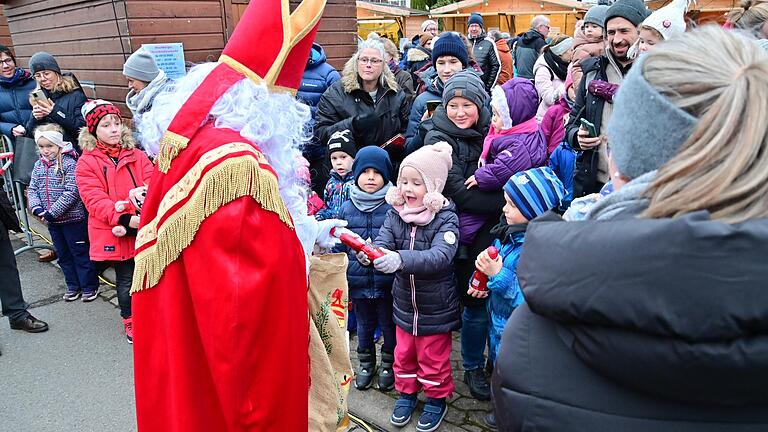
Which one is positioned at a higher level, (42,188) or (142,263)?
(142,263)

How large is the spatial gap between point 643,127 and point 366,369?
2.98m

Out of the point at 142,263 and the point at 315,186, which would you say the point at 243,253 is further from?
the point at 315,186

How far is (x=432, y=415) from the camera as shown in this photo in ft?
10.4

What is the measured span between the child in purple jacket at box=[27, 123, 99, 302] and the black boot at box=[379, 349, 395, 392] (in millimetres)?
3168

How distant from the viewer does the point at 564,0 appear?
1714cm

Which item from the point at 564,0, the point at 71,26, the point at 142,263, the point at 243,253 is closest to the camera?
the point at 243,253

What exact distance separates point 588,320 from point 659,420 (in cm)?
25

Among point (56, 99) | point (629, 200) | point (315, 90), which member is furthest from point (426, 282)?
point (56, 99)

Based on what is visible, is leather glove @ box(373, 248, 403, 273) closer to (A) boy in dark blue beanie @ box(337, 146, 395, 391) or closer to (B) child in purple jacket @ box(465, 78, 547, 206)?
(A) boy in dark blue beanie @ box(337, 146, 395, 391)

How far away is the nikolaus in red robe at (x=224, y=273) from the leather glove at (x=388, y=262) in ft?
2.79

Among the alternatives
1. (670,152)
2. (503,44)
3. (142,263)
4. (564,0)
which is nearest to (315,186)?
(142,263)

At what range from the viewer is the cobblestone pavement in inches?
126

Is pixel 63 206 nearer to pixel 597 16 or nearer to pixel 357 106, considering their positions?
pixel 357 106

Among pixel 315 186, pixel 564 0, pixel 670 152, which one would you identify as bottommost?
pixel 315 186
